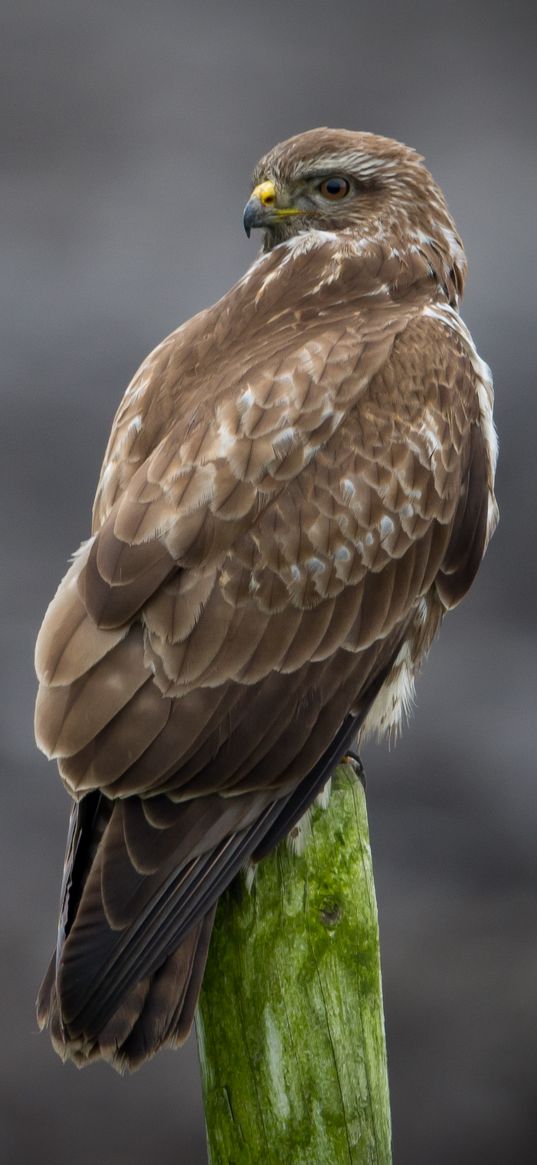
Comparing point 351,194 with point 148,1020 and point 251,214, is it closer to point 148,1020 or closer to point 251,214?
point 251,214

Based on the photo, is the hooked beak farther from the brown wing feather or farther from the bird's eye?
the brown wing feather

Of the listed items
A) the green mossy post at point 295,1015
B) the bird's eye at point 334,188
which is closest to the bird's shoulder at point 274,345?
the bird's eye at point 334,188

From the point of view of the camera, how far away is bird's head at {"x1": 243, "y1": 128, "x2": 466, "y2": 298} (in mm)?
4469

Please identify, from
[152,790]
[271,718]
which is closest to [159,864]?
[152,790]

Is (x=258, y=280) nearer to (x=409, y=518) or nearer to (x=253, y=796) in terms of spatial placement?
(x=409, y=518)

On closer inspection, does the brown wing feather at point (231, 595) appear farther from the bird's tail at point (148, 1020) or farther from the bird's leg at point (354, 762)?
the bird's leg at point (354, 762)

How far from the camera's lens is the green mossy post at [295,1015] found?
3.51 metres

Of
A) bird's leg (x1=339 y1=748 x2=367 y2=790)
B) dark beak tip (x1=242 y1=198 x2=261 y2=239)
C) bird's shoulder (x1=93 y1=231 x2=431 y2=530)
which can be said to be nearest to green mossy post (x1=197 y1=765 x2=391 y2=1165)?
bird's leg (x1=339 y1=748 x2=367 y2=790)

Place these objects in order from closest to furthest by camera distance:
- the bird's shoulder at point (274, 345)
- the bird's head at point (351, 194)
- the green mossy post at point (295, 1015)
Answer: the green mossy post at point (295, 1015) → the bird's shoulder at point (274, 345) → the bird's head at point (351, 194)

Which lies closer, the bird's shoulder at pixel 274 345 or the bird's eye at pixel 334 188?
the bird's shoulder at pixel 274 345

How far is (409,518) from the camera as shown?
13.1ft

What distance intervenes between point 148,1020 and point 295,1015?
1.11 ft

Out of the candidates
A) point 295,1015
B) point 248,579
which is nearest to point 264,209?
point 248,579

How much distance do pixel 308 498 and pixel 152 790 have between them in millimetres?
800
